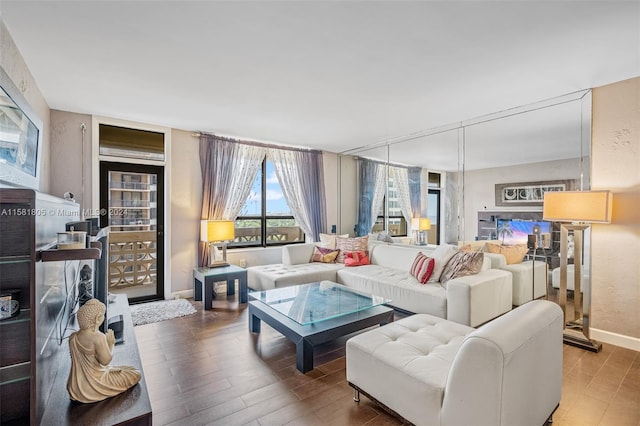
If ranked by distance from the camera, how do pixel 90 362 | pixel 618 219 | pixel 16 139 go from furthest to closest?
pixel 618 219
pixel 16 139
pixel 90 362

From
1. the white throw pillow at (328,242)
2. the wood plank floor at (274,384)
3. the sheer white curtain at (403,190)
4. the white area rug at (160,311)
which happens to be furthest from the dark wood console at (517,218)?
the white area rug at (160,311)

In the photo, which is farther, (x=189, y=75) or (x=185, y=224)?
(x=185, y=224)

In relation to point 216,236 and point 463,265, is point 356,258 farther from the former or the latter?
point 216,236

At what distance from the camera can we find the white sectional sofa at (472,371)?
4.27 ft

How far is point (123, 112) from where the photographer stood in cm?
358

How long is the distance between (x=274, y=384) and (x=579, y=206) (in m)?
2.98

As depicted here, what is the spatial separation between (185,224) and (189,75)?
7.73 ft

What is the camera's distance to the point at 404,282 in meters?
3.53

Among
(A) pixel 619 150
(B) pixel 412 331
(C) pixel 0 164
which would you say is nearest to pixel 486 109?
(A) pixel 619 150

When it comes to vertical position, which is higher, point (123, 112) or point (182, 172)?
point (123, 112)

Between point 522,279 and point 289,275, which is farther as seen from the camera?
point 289,275

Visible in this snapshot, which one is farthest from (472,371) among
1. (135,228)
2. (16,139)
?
(135,228)

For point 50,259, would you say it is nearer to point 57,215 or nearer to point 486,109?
point 57,215

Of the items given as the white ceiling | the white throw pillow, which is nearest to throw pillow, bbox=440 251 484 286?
the white ceiling
